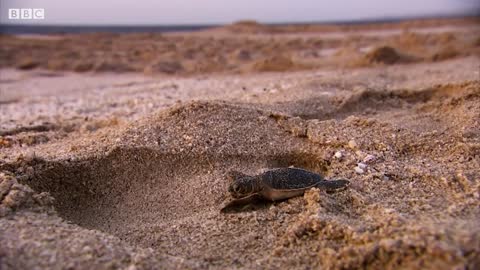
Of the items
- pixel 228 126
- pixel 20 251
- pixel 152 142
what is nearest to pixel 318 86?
pixel 228 126

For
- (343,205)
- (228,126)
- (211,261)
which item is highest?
(228,126)

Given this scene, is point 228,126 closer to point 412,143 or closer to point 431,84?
point 412,143

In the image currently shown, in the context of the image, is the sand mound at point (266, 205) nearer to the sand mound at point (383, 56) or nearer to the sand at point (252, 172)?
the sand at point (252, 172)

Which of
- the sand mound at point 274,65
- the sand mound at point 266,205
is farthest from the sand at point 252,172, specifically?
the sand mound at point 274,65

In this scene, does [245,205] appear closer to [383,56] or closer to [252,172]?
[252,172]

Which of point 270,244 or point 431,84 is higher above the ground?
point 431,84

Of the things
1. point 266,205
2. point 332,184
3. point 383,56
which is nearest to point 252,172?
point 266,205

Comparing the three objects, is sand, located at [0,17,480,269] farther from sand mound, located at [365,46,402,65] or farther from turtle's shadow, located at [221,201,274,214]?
sand mound, located at [365,46,402,65]
